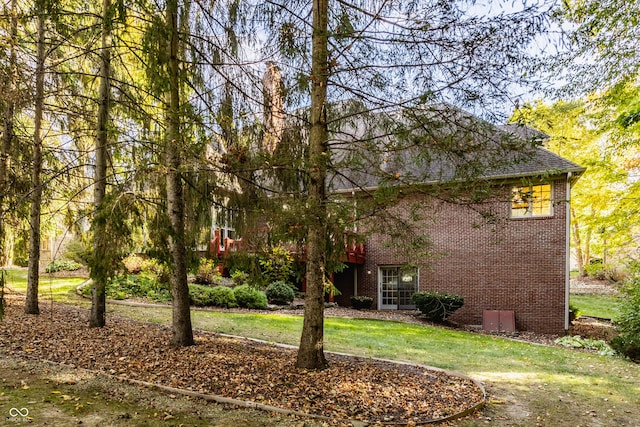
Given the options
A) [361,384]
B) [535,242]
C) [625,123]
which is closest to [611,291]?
[535,242]

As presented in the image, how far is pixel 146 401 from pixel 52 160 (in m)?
6.94

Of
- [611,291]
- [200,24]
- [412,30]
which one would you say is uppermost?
[200,24]

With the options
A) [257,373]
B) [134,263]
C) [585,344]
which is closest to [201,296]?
[134,263]

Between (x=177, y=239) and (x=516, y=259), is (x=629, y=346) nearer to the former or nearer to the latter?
(x=516, y=259)

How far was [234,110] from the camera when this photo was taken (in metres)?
7.07

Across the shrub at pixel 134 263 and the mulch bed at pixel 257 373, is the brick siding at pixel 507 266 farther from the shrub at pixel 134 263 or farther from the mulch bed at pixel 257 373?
the shrub at pixel 134 263

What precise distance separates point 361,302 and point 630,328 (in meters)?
8.76

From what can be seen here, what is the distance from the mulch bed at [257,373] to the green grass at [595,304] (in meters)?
15.3

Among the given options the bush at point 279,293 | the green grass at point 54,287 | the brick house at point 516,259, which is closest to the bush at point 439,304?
the brick house at point 516,259

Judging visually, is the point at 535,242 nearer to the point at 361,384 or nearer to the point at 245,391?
the point at 361,384

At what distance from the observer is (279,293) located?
1516cm

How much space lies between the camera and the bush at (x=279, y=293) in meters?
15.2

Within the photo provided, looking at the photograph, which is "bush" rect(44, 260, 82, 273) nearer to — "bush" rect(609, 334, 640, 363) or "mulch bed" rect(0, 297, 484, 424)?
"mulch bed" rect(0, 297, 484, 424)

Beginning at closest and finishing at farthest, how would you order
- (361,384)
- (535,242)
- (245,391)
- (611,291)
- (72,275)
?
(245,391), (361,384), (535,242), (72,275), (611,291)
